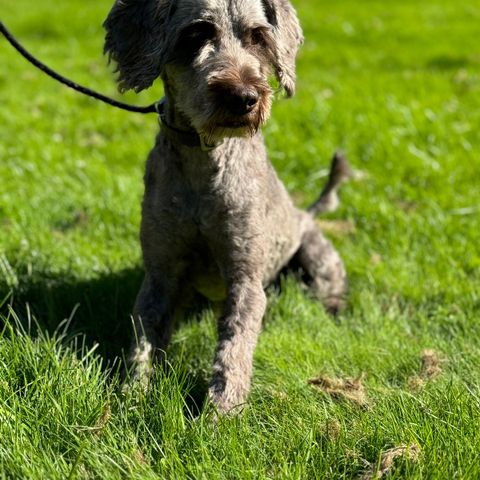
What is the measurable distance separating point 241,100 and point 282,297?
1.68m

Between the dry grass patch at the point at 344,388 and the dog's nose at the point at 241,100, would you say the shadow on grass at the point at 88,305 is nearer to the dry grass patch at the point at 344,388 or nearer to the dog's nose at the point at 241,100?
the dry grass patch at the point at 344,388

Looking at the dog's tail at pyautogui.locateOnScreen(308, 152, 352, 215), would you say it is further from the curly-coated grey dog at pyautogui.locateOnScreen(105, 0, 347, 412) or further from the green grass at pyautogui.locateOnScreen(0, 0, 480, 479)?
the curly-coated grey dog at pyautogui.locateOnScreen(105, 0, 347, 412)

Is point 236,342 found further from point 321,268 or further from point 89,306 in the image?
point 321,268

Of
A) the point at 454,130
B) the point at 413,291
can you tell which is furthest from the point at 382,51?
the point at 413,291

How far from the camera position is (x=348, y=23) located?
43.8 ft

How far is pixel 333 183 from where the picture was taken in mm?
5730

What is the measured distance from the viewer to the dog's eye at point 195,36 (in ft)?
11.9

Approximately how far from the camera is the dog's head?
11.4ft

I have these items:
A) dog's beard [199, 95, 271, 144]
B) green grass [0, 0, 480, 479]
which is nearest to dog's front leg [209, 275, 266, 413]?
green grass [0, 0, 480, 479]

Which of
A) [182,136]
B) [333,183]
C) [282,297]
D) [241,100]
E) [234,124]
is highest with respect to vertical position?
[241,100]

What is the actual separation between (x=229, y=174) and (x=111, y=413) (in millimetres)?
1368

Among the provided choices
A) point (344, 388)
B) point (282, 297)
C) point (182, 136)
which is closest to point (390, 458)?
point (344, 388)

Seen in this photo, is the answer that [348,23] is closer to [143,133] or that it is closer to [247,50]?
[143,133]

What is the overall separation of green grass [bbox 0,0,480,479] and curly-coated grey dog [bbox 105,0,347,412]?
253mm
